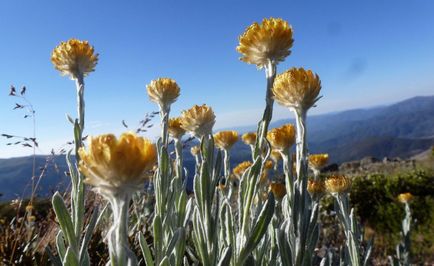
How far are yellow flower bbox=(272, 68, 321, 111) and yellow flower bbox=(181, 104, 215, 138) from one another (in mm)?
554

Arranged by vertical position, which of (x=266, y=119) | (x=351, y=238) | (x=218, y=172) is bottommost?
(x=351, y=238)

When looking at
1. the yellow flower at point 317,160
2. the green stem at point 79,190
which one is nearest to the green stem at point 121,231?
the green stem at point 79,190

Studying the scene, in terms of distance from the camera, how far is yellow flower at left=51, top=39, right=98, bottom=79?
1722mm

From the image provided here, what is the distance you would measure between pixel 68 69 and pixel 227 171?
99 centimetres

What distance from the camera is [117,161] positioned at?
75cm

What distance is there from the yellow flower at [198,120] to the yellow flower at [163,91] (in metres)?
0.17

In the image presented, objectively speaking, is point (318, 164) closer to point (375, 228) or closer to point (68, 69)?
point (68, 69)

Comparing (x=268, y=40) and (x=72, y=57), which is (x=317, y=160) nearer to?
(x=268, y=40)

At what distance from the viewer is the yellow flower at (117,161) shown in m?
0.75

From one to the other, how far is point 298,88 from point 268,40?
27 centimetres

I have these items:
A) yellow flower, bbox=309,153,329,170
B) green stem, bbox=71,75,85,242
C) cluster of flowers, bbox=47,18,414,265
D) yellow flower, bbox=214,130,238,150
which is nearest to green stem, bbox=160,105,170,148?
cluster of flowers, bbox=47,18,414,265

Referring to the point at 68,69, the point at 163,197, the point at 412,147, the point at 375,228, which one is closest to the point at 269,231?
the point at 163,197

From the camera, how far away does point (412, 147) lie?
15125 centimetres

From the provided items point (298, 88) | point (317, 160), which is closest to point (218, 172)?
point (298, 88)
